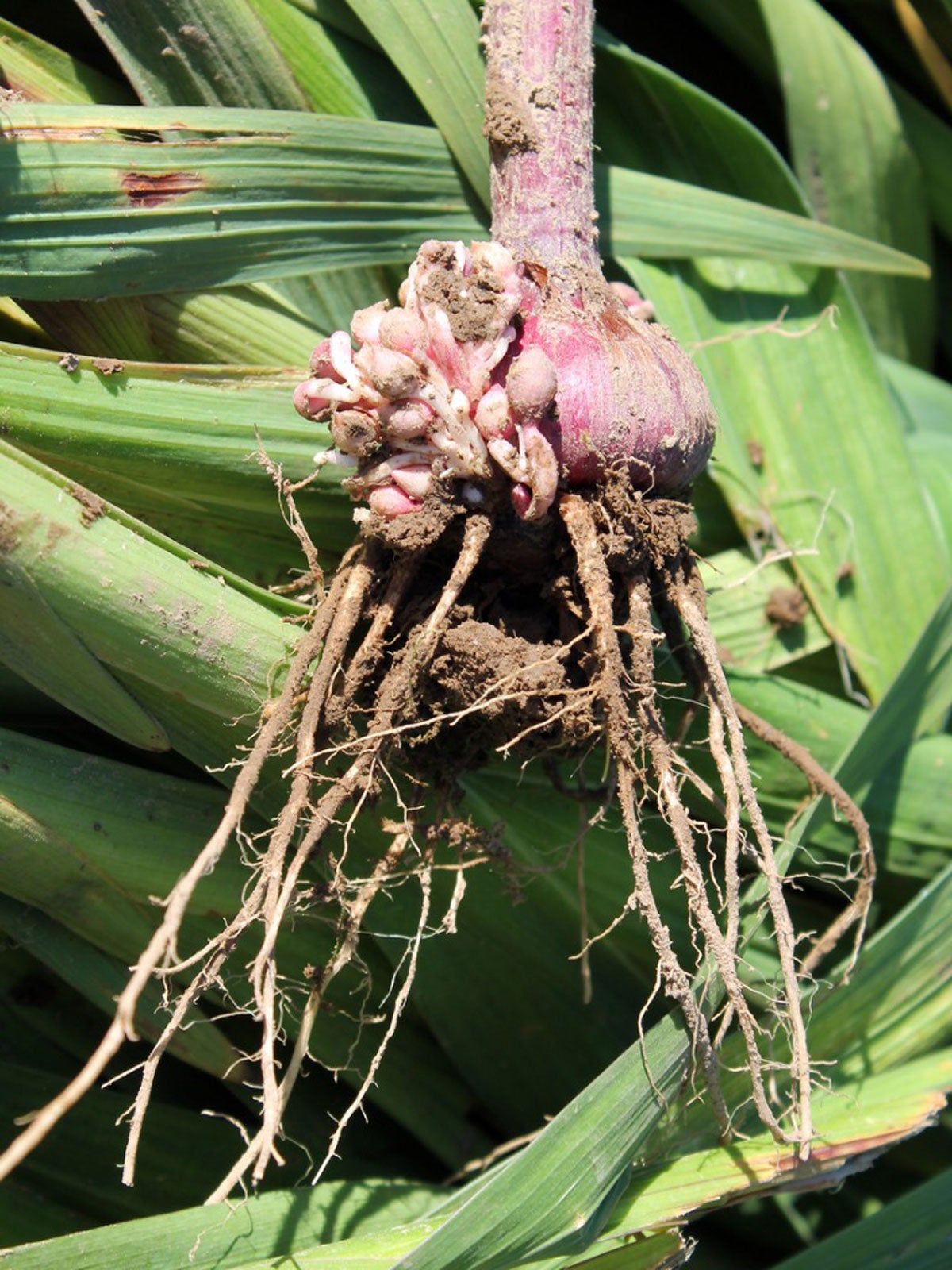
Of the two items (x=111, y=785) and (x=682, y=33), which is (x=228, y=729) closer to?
(x=111, y=785)

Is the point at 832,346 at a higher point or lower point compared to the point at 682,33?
lower

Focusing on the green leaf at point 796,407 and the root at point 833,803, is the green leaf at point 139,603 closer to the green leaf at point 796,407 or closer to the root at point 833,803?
the root at point 833,803

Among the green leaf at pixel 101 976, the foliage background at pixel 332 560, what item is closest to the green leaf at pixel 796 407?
the foliage background at pixel 332 560

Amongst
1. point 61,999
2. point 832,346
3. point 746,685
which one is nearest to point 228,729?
point 61,999

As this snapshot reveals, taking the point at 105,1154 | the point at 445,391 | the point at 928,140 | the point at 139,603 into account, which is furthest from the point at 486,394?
the point at 928,140

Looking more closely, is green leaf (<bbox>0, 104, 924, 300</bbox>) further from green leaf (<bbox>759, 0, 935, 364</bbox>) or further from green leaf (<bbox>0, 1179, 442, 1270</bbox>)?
green leaf (<bbox>0, 1179, 442, 1270</bbox>)
